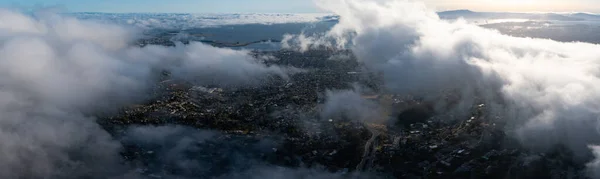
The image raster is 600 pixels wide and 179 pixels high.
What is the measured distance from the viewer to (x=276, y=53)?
526 feet

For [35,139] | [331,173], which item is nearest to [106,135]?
[35,139]

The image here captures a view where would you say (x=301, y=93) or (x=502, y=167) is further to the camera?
(x=301, y=93)

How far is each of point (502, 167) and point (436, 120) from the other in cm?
1844

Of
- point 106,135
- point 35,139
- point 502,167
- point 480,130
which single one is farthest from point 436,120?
point 35,139

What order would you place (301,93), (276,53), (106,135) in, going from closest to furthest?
1. (106,135)
2. (301,93)
3. (276,53)

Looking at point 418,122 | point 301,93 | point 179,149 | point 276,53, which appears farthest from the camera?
point 276,53

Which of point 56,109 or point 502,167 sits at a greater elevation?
point 56,109

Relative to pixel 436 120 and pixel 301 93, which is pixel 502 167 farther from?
pixel 301 93

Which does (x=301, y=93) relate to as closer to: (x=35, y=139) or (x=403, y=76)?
(x=403, y=76)

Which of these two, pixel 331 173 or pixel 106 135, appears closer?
pixel 331 173

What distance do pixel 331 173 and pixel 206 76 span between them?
6724cm

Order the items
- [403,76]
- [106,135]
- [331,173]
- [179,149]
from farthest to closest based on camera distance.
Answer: [403,76]
[106,135]
[179,149]
[331,173]

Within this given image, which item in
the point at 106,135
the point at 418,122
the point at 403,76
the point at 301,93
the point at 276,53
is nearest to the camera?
the point at 106,135

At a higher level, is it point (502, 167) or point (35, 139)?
point (35, 139)
